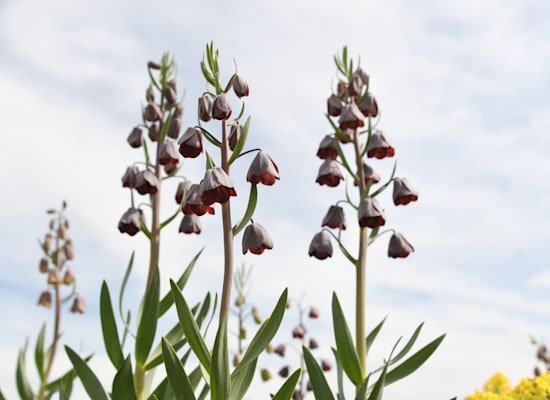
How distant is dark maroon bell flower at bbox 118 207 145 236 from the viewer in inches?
165

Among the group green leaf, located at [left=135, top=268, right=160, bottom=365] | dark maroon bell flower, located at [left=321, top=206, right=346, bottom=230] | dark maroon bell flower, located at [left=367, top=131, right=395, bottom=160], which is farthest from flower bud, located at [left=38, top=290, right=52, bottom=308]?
dark maroon bell flower, located at [left=367, top=131, right=395, bottom=160]

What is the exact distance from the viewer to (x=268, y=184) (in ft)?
9.32

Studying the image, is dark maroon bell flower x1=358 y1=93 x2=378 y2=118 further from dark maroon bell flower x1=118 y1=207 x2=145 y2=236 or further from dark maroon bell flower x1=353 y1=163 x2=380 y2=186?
dark maroon bell flower x1=118 y1=207 x2=145 y2=236

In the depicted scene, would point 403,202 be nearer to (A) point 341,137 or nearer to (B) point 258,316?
(A) point 341,137

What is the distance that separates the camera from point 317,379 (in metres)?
3.44

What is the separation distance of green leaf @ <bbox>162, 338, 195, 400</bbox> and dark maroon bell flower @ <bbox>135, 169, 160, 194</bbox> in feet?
6.17

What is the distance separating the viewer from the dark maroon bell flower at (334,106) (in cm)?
444

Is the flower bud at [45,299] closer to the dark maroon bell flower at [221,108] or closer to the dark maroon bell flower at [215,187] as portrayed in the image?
the dark maroon bell flower at [221,108]

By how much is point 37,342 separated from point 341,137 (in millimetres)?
3402

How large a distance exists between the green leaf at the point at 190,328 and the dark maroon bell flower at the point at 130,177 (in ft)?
6.20

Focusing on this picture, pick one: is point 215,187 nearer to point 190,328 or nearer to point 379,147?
point 190,328

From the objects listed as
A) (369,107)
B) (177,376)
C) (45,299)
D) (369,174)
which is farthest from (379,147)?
(45,299)

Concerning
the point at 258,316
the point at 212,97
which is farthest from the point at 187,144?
the point at 258,316

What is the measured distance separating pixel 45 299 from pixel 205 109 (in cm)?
413
